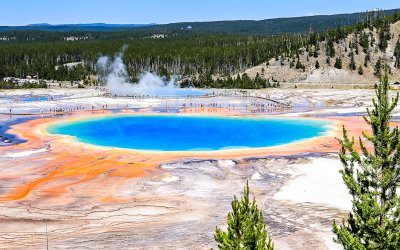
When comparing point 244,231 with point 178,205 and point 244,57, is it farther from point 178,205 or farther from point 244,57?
point 244,57

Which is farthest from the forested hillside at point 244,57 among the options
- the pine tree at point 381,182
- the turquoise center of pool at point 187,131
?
the pine tree at point 381,182

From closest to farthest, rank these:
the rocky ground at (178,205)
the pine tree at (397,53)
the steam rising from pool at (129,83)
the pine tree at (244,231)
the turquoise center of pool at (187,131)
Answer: the pine tree at (244,231) < the rocky ground at (178,205) < the turquoise center of pool at (187,131) < the steam rising from pool at (129,83) < the pine tree at (397,53)

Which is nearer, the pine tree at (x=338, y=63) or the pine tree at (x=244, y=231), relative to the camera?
the pine tree at (x=244, y=231)

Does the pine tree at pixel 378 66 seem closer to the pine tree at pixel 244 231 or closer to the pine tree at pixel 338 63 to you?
the pine tree at pixel 338 63

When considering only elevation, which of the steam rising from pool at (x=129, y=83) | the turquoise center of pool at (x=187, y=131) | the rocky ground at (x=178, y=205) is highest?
the steam rising from pool at (x=129, y=83)

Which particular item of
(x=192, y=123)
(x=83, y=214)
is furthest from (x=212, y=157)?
(x=192, y=123)

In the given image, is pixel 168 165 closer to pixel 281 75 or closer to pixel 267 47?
pixel 281 75

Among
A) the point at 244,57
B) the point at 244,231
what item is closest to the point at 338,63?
the point at 244,57

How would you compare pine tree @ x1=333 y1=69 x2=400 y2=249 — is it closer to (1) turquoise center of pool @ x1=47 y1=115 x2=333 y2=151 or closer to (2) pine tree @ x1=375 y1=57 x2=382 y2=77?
(1) turquoise center of pool @ x1=47 y1=115 x2=333 y2=151
